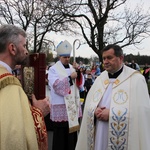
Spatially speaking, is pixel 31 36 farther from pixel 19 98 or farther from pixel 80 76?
pixel 19 98

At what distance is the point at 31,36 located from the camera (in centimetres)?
2072

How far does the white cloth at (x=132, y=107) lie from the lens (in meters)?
3.21

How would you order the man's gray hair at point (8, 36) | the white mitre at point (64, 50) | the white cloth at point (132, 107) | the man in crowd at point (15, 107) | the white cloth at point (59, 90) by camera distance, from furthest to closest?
the white mitre at point (64, 50) < the white cloth at point (59, 90) < the white cloth at point (132, 107) < the man's gray hair at point (8, 36) < the man in crowd at point (15, 107)

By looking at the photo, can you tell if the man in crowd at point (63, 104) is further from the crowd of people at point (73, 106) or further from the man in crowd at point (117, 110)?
the man in crowd at point (117, 110)

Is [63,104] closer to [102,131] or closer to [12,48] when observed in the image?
[102,131]

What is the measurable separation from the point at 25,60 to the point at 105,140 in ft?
6.38

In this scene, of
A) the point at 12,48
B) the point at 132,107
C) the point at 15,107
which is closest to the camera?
the point at 15,107

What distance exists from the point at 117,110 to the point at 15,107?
6.48ft

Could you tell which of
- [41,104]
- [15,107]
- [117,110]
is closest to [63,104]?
[117,110]

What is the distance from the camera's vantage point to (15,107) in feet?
5.38

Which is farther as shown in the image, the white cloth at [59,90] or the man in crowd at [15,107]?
the white cloth at [59,90]

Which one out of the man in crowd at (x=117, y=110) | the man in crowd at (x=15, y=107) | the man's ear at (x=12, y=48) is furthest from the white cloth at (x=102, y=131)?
the man's ear at (x=12, y=48)

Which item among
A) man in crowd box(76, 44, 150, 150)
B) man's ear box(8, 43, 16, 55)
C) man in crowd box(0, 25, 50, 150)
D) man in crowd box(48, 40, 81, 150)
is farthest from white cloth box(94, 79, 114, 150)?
man's ear box(8, 43, 16, 55)

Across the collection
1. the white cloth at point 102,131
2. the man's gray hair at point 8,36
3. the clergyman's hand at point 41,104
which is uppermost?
the man's gray hair at point 8,36
